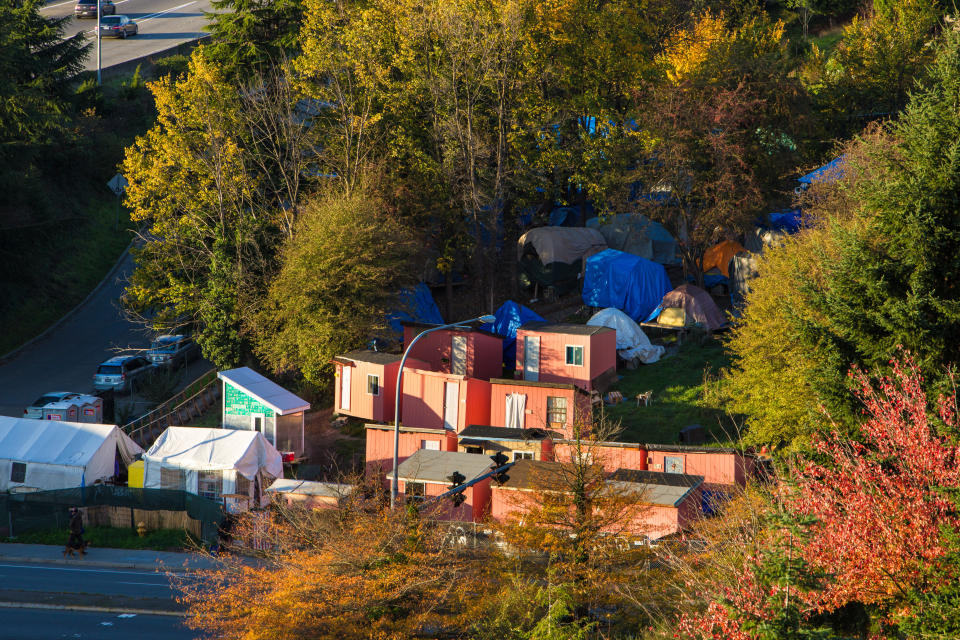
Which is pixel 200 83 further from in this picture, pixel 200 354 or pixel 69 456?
pixel 69 456

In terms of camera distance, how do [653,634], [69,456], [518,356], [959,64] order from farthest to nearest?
[518,356] → [69,456] → [959,64] → [653,634]

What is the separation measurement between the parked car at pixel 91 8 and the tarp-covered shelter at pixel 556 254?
178ft

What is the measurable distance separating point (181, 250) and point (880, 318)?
35.6 meters

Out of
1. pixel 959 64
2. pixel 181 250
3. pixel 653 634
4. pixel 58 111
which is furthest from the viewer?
pixel 58 111

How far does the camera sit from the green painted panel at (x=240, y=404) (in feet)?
126

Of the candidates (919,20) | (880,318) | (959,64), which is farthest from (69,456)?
(919,20)

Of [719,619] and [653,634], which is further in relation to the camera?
[653,634]

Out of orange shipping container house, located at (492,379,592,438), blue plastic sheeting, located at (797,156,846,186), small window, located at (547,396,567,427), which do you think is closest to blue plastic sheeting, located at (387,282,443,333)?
orange shipping container house, located at (492,379,592,438)

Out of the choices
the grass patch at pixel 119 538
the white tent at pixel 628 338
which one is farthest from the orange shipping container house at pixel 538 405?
the grass patch at pixel 119 538

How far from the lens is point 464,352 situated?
138 feet

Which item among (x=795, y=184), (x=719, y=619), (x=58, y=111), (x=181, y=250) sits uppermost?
(x=58, y=111)

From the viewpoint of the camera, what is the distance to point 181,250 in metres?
46.5

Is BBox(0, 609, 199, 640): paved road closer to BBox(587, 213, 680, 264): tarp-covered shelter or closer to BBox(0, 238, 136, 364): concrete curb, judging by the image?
BBox(0, 238, 136, 364): concrete curb

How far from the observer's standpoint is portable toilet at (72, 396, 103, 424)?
40.7m
